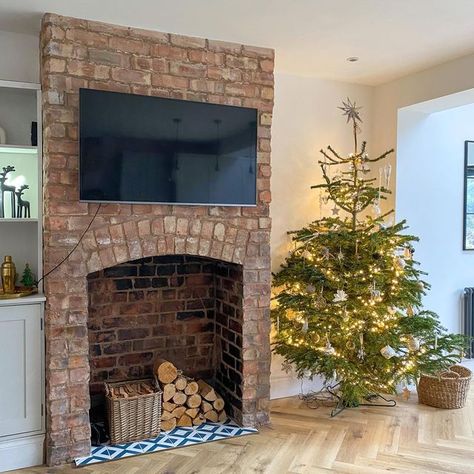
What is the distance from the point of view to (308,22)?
9.45ft

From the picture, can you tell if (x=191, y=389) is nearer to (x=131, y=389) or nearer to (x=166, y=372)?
(x=166, y=372)

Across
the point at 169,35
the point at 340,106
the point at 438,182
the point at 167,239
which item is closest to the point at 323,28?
the point at 169,35

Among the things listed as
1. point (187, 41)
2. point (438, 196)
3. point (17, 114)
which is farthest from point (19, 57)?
point (438, 196)

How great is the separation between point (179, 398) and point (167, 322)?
56 centimetres

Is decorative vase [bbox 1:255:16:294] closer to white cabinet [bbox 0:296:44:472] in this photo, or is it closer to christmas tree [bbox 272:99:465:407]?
white cabinet [bbox 0:296:44:472]

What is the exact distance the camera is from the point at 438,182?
4277 millimetres

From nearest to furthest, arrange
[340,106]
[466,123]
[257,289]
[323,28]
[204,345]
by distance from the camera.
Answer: [323,28]
[257,289]
[204,345]
[340,106]
[466,123]

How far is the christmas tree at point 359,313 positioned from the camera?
3.44 m

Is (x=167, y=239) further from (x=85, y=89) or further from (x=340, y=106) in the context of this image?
(x=340, y=106)

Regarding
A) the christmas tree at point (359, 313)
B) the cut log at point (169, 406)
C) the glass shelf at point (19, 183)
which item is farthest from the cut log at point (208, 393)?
the glass shelf at point (19, 183)

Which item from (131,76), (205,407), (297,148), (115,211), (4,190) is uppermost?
(131,76)

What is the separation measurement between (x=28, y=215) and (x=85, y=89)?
0.85 metres

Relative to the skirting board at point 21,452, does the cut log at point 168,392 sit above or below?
above

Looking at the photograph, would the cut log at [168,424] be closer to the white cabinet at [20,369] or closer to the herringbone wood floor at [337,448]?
the herringbone wood floor at [337,448]
